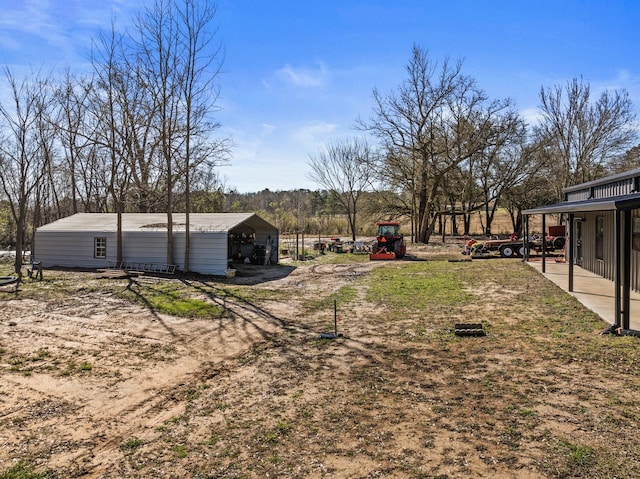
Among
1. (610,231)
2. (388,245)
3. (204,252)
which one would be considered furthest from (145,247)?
(610,231)

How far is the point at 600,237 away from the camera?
13.5 meters

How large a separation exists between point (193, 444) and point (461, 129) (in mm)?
30293

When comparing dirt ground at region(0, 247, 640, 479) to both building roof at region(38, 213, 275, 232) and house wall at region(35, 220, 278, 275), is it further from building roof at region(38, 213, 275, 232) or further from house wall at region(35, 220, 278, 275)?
building roof at region(38, 213, 275, 232)

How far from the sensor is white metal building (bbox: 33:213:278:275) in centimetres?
1669

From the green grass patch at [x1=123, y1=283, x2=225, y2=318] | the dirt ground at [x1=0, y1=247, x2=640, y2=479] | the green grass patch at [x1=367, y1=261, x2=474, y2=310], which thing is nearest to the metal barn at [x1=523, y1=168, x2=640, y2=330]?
the dirt ground at [x1=0, y1=247, x2=640, y2=479]

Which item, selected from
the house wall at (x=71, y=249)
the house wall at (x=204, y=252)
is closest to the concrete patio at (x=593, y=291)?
the house wall at (x=204, y=252)

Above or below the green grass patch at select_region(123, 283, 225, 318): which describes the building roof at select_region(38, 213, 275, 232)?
above

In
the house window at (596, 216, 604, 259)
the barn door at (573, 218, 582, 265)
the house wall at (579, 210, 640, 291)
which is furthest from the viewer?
the barn door at (573, 218, 582, 265)

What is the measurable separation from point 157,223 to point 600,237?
17.3m

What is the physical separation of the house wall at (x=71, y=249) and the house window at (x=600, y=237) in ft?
61.1

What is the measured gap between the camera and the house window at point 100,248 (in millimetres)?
18406

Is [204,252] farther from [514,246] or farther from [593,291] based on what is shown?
[514,246]

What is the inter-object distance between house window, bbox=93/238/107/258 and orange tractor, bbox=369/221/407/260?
12676mm

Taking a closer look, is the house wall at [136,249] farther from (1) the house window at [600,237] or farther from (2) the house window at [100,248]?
(1) the house window at [600,237]
